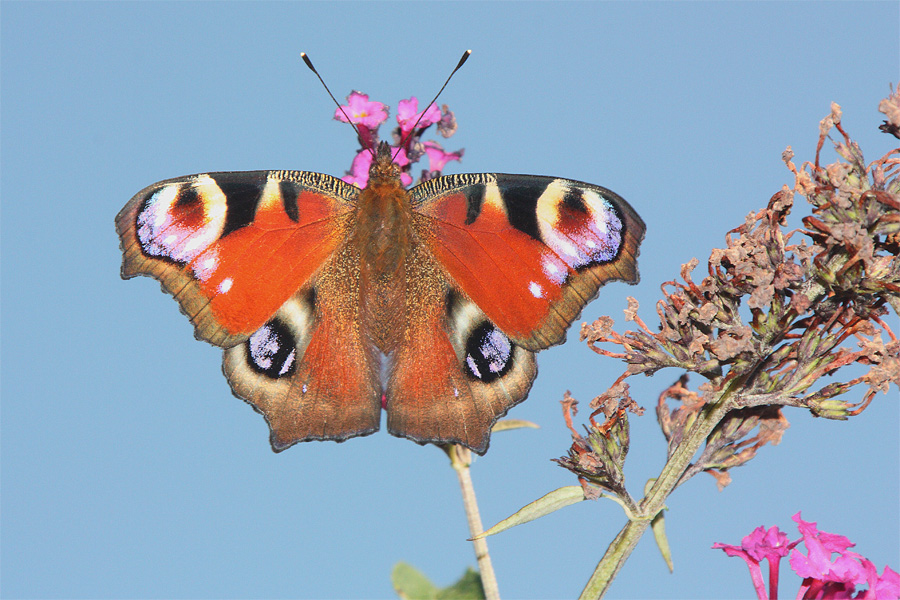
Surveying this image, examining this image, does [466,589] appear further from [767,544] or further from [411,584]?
[767,544]

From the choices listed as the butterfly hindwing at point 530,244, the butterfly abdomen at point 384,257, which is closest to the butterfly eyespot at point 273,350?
the butterfly abdomen at point 384,257

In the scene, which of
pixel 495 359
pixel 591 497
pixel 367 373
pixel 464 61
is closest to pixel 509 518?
pixel 591 497

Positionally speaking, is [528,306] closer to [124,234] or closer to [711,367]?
[711,367]

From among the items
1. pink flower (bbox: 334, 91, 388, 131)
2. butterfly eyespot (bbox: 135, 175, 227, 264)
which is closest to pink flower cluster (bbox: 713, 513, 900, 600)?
pink flower (bbox: 334, 91, 388, 131)

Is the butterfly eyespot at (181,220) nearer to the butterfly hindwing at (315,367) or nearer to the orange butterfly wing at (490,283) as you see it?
the butterfly hindwing at (315,367)

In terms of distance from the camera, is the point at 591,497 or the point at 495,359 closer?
the point at 591,497

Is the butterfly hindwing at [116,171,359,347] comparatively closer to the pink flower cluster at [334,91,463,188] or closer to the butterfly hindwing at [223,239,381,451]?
the butterfly hindwing at [223,239,381,451]

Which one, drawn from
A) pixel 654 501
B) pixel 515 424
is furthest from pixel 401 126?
pixel 654 501
